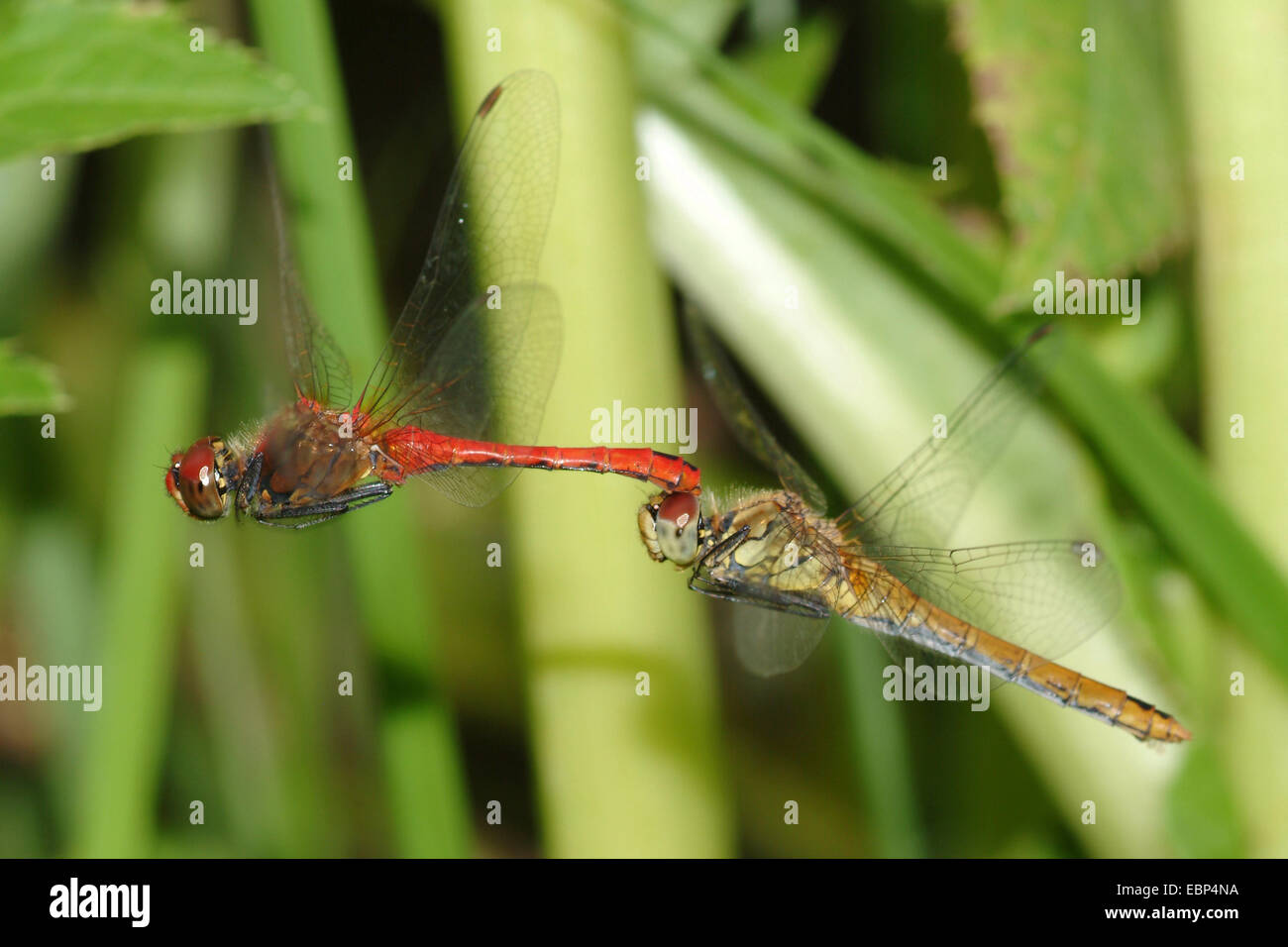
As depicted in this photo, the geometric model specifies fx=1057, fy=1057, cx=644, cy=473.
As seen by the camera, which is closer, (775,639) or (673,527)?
(673,527)

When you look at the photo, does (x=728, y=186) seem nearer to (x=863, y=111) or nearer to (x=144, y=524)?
(x=863, y=111)

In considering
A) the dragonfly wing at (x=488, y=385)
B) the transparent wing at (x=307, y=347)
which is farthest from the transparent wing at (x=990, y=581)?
the transparent wing at (x=307, y=347)

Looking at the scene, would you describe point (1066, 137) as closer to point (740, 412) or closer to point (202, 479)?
point (740, 412)

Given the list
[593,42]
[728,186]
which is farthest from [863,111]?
[593,42]

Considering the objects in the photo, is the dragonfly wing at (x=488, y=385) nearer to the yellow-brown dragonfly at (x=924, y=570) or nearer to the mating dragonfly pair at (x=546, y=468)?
the mating dragonfly pair at (x=546, y=468)

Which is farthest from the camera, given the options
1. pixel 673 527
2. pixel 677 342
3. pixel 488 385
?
pixel 677 342

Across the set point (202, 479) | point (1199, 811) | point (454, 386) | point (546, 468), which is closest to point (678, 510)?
point (546, 468)

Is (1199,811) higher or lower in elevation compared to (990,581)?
lower
